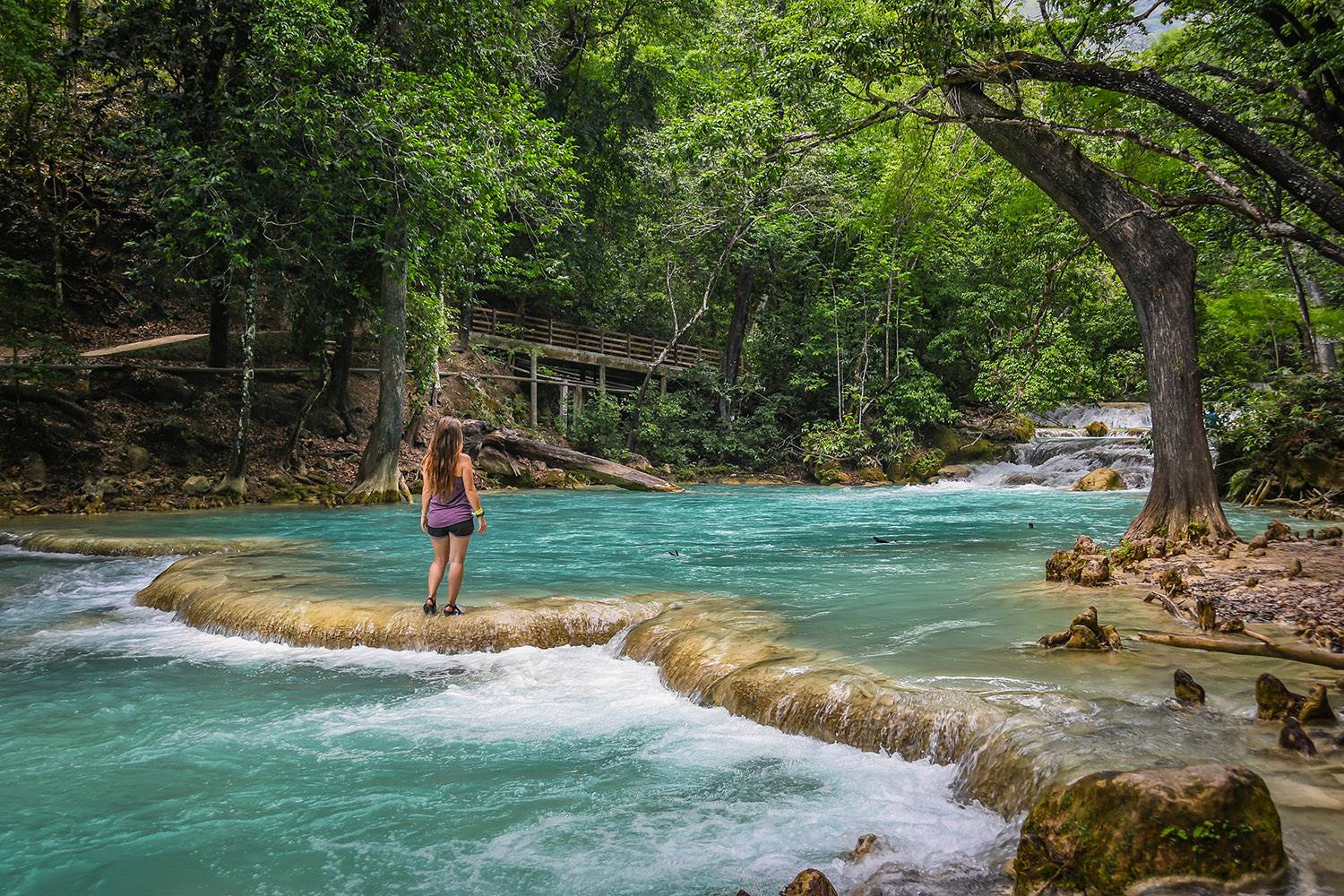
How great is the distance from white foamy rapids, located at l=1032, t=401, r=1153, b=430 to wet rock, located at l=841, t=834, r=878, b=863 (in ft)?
87.8

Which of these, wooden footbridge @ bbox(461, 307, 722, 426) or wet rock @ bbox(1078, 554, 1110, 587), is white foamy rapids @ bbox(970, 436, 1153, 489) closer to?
wooden footbridge @ bbox(461, 307, 722, 426)

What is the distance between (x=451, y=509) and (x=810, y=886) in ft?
15.5

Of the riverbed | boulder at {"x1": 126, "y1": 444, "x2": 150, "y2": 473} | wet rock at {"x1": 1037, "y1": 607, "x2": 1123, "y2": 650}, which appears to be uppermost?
boulder at {"x1": 126, "y1": 444, "x2": 150, "y2": 473}

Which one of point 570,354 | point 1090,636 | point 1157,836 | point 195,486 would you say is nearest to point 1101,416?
point 570,354

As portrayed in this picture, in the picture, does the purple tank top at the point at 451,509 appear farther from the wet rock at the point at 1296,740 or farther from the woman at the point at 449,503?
the wet rock at the point at 1296,740

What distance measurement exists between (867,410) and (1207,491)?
70.8 feet

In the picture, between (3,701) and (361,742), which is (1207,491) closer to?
(361,742)

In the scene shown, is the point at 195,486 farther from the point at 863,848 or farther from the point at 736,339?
the point at 736,339

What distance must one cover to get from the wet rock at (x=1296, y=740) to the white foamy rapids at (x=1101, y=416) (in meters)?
25.6

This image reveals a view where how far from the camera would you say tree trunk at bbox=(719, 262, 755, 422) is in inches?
1209

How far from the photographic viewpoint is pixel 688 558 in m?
11.0

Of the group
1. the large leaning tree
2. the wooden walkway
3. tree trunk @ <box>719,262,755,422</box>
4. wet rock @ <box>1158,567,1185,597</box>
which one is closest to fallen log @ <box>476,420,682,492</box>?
the wooden walkway

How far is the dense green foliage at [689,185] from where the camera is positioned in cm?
957

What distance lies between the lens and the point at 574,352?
3011 cm
